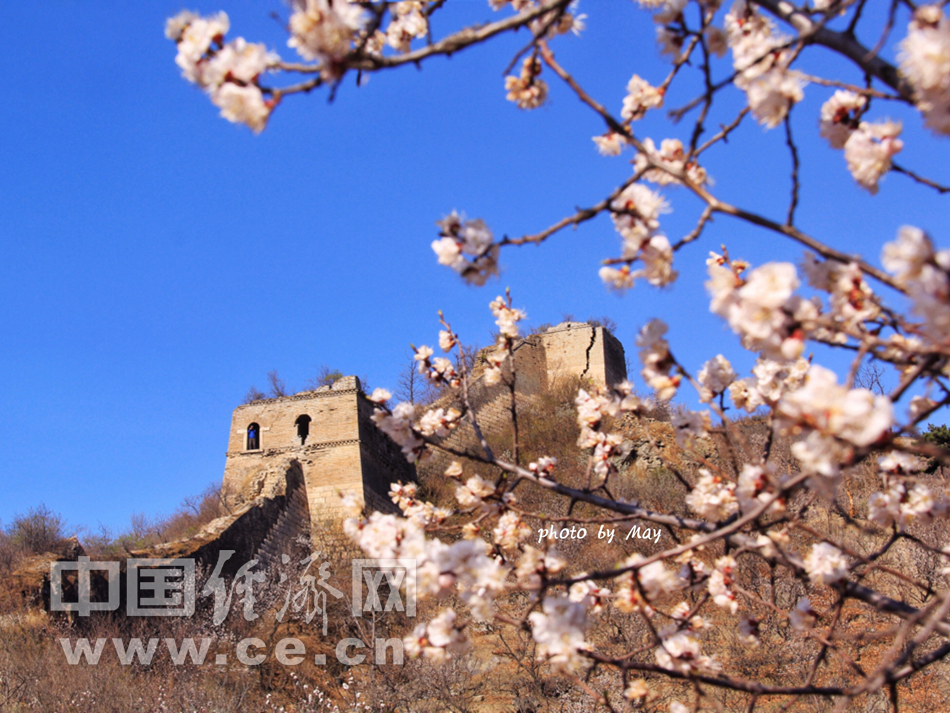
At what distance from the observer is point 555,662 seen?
188cm

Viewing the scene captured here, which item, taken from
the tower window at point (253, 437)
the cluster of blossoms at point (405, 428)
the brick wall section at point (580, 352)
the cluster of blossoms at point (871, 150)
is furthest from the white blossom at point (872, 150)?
the brick wall section at point (580, 352)

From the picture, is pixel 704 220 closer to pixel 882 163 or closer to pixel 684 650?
pixel 882 163

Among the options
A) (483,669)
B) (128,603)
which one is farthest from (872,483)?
(128,603)

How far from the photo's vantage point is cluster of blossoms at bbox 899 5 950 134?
1.31 metres

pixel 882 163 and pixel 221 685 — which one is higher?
pixel 882 163

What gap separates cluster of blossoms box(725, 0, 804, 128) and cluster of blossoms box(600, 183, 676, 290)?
33 cm

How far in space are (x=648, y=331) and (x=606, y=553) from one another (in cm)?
1100

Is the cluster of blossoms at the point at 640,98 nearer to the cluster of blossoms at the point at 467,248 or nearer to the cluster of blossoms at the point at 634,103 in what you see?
the cluster of blossoms at the point at 634,103

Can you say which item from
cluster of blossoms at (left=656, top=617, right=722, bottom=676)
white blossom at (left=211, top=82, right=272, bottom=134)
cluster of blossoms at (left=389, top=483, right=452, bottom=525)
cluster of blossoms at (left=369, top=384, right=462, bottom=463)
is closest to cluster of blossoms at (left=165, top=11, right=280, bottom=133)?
white blossom at (left=211, top=82, right=272, bottom=134)

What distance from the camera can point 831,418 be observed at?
1247mm

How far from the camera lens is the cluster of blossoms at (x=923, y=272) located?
122 centimetres

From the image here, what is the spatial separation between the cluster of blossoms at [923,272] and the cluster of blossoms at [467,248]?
3.60ft

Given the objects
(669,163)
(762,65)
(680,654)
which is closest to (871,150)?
(762,65)

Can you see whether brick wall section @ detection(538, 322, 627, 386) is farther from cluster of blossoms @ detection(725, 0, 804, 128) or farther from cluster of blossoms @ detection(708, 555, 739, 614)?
cluster of blossoms @ detection(725, 0, 804, 128)
